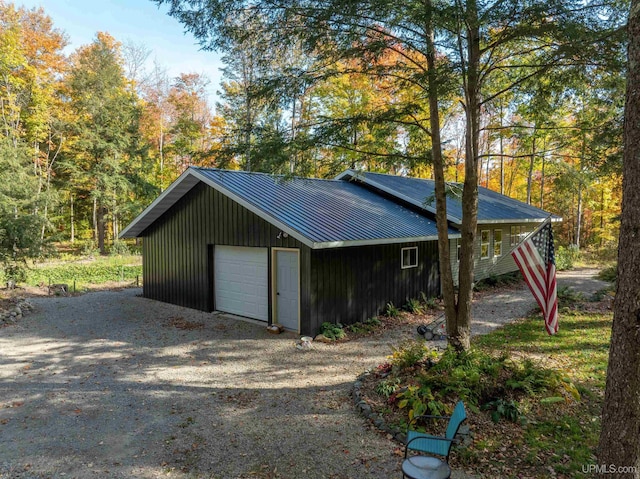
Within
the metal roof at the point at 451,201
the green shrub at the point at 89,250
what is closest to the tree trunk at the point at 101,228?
the green shrub at the point at 89,250

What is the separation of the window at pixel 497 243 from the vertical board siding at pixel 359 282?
20.0ft

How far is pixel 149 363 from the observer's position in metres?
8.00

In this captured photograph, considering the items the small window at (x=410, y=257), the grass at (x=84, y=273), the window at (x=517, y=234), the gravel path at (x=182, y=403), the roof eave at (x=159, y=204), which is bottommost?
the gravel path at (x=182, y=403)

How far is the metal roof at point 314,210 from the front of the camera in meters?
9.64

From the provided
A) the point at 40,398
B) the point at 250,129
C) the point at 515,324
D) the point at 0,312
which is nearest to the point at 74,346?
the point at 40,398

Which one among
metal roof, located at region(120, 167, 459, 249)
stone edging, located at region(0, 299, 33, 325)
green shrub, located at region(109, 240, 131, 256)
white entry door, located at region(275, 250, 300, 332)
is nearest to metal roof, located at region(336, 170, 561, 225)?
metal roof, located at region(120, 167, 459, 249)

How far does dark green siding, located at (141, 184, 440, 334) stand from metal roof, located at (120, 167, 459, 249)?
46 cm

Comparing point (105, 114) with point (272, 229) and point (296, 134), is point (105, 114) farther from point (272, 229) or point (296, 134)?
point (296, 134)

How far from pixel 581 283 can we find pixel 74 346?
1795 cm

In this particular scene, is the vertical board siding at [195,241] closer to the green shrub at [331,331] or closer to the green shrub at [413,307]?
the green shrub at [331,331]

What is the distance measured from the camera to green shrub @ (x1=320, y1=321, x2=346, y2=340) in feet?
30.9

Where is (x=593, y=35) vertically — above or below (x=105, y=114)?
below

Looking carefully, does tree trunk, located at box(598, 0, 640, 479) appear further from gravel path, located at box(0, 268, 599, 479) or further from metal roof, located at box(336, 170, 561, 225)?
metal roof, located at box(336, 170, 561, 225)

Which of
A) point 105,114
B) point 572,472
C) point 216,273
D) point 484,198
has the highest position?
point 105,114
